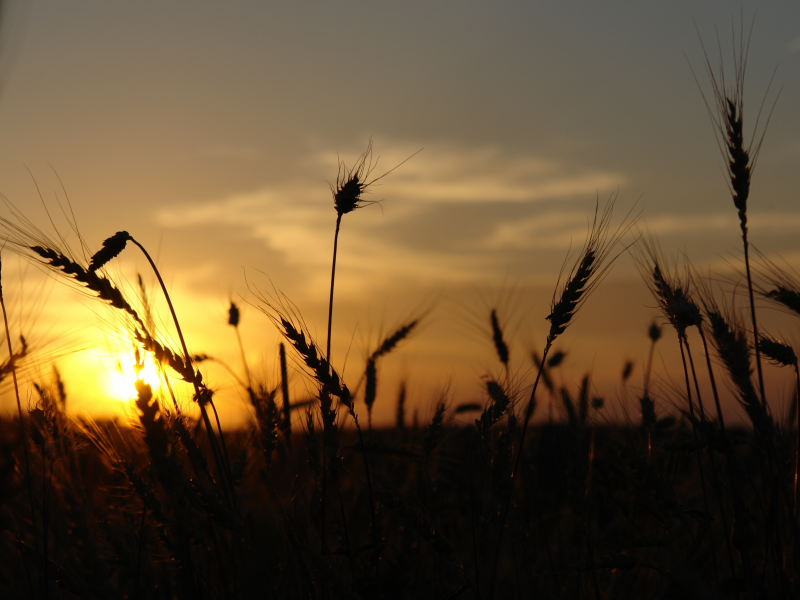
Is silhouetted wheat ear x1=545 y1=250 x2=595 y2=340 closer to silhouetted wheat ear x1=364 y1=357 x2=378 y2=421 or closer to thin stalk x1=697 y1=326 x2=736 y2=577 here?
thin stalk x1=697 y1=326 x2=736 y2=577

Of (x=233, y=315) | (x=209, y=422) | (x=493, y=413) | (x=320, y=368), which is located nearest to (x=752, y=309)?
(x=493, y=413)

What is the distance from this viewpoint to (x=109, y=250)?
9.38 feet

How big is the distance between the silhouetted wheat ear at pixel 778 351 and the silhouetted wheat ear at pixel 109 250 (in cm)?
301

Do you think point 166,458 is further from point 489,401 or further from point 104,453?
point 489,401

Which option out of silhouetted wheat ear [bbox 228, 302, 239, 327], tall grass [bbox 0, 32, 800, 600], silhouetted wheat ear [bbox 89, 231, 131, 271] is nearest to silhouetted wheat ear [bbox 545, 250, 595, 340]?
tall grass [bbox 0, 32, 800, 600]

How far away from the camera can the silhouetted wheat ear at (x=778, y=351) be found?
2608 millimetres

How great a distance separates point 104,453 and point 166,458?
3.93 feet

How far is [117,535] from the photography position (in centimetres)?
261

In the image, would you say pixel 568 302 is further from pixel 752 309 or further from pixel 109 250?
pixel 109 250

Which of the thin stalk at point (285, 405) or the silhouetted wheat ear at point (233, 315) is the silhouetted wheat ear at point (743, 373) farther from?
the silhouetted wheat ear at point (233, 315)

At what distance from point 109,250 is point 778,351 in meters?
3.08

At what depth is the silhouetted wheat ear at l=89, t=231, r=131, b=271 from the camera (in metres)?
2.80

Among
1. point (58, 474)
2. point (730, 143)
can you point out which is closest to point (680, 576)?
point (730, 143)

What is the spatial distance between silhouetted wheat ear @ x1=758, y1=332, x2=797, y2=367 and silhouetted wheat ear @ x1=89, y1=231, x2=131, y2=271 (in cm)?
301
